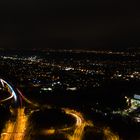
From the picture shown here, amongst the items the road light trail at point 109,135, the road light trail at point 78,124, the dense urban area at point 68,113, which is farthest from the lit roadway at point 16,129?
the road light trail at point 109,135

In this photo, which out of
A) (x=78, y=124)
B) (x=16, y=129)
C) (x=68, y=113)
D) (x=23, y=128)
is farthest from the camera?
(x=68, y=113)

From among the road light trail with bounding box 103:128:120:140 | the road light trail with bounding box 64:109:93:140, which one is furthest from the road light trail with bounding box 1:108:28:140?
the road light trail with bounding box 103:128:120:140

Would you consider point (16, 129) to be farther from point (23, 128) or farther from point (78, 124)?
point (78, 124)

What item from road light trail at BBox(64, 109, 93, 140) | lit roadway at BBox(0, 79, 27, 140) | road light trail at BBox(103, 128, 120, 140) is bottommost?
road light trail at BBox(103, 128, 120, 140)

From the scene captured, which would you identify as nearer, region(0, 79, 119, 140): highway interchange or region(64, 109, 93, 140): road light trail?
region(0, 79, 119, 140): highway interchange

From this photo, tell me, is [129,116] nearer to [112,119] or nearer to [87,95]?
[112,119]

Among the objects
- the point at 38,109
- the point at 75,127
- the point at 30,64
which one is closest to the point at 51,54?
the point at 30,64

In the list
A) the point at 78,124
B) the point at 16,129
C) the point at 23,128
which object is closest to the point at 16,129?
the point at 16,129

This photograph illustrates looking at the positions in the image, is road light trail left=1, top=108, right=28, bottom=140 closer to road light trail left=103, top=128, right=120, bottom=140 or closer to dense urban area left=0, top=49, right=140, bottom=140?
dense urban area left=0, top=49, right=140, bottom=140
